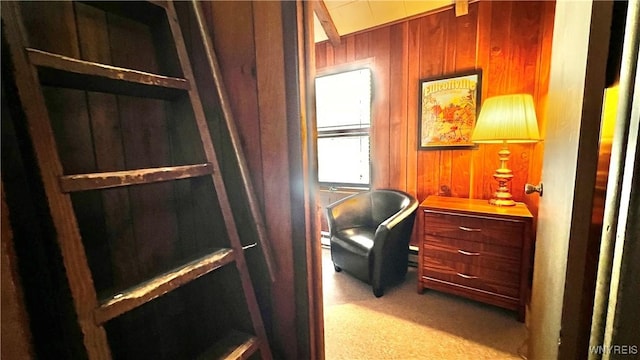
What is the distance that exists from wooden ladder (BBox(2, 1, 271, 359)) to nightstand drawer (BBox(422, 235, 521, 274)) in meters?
1.69

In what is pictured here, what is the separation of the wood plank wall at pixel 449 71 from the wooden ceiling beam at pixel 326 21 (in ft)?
0.51

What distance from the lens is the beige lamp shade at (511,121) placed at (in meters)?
1.84

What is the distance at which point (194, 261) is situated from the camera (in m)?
0.71

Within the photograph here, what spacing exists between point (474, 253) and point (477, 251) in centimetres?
3

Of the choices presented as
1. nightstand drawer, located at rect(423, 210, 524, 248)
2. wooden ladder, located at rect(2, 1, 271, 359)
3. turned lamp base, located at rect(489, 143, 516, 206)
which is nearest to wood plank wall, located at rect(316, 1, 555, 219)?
turned lamp base, located at rect(489, 143, 516, 206)

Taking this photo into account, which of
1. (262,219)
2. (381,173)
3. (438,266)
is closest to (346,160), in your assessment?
(381,173)

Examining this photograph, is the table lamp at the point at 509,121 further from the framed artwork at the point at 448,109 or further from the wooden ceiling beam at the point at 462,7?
the wooden ceiling beam at the point at 462,7

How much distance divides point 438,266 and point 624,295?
1711 millimetres

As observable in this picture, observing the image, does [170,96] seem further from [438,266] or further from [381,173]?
[381,173]

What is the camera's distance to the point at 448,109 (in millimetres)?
2473

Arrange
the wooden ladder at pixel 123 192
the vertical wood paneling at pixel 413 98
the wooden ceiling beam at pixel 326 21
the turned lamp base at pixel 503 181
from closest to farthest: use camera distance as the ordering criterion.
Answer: the wooden ladder at pixel 123 192 → the turned lamp base at pixel 503 181 → the wooden ceiling beam at pixel 326 21 → the vertical wood paneling at pixel 413 98

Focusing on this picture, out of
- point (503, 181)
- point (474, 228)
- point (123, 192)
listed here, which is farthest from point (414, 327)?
point (123, 192)

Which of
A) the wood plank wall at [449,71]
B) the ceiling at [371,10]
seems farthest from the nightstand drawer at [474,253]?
the ceiling at [371,10]

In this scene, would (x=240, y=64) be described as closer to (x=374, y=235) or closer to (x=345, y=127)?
(x=374, y=235)
